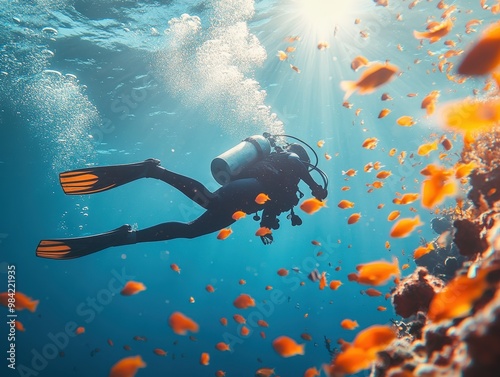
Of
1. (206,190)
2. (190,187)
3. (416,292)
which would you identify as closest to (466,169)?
(416,292)

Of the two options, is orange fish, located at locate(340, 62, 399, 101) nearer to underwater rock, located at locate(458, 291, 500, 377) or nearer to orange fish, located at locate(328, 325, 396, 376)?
orange fish, located at locate(328, 325, 396, 376)

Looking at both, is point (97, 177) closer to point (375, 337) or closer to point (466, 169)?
point (375, 337)

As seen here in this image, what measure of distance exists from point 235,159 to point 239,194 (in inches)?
45.4

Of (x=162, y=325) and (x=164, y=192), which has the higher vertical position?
(x=164, y=192)

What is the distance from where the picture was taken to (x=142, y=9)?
14188 millimetres

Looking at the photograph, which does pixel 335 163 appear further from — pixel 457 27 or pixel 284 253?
pixel 284 253

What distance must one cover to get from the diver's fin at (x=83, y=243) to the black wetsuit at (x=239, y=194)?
0.24 metres

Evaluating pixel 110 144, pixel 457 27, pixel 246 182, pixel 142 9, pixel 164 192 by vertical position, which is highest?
pixel 164 192

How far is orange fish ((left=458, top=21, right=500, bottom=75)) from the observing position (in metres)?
1.99

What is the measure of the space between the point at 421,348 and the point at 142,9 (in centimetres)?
1676

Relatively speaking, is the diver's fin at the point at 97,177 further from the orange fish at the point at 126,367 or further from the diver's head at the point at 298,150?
the diver's head at the point at 298,150

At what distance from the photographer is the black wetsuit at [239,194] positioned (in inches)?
222

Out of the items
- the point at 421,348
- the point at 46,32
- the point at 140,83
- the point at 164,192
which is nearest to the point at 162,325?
the point at 164,192

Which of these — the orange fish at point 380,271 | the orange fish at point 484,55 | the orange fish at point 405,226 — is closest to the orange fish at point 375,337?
the orange fish at point 380,271
